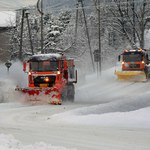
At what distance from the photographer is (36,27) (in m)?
72.2

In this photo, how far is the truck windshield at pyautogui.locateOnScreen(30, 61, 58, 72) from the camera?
22016 millimetres

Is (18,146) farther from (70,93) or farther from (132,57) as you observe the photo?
(132,57)

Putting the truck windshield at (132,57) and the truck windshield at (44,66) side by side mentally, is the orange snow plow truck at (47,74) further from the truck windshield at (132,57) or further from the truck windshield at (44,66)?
the truck windshield at (132,57)

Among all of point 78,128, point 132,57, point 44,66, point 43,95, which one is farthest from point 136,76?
point 78,128

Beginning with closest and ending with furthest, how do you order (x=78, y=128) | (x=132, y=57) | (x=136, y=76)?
(x=78, y=128), (x=136, y=76), (x=132, y=57)

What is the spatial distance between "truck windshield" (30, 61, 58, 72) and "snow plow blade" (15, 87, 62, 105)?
56.5 inches

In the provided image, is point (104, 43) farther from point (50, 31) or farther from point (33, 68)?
point (33, 68)

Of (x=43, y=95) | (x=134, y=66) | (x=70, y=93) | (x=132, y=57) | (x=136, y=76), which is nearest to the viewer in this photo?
(x=43, y=95)

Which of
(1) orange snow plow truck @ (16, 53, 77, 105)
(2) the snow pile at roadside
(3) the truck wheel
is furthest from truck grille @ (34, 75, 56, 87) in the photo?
→ (2) the snow pile at roadside

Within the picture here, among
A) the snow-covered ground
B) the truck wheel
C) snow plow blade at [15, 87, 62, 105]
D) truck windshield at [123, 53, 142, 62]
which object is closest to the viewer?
the snow-covered ground

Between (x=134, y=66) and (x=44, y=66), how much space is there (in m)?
13.6

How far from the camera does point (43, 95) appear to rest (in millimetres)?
21078

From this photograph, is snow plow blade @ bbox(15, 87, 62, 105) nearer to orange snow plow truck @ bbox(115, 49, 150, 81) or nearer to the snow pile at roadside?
the snow pile at roadside

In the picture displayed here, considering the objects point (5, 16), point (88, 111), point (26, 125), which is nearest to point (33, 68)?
point (88, 111)
